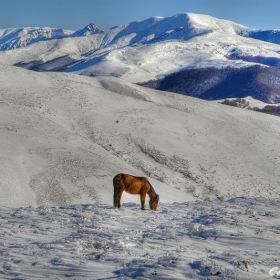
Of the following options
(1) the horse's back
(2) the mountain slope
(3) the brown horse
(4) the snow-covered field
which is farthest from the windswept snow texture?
(2) the mountain slope

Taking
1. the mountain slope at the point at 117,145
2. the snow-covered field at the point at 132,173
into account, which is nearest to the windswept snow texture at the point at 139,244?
the snow-covered field at the point at 132,173

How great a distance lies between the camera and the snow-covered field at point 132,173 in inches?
306

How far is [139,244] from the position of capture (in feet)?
29.7

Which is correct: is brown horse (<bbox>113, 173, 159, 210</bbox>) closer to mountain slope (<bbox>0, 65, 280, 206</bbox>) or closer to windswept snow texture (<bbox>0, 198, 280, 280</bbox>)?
windswept snow texture (<bbox>0, 198, 280, 280</bbox>)

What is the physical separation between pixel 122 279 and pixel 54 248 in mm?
2649

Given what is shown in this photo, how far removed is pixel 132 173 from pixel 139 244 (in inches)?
1147

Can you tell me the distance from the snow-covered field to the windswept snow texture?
3 cm

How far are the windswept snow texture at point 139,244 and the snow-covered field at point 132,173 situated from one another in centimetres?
3

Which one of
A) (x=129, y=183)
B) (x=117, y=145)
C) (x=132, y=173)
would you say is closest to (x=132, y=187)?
(x=129, y=183)

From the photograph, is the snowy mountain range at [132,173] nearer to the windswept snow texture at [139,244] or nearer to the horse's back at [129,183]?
the windswept snow texture at [139,244]

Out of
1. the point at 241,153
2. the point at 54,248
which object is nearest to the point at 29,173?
the point at 54,248

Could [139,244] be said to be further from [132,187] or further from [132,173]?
[132,173]

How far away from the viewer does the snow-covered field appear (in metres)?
7.77

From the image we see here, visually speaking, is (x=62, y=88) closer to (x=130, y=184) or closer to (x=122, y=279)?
(x=130, y=184)
